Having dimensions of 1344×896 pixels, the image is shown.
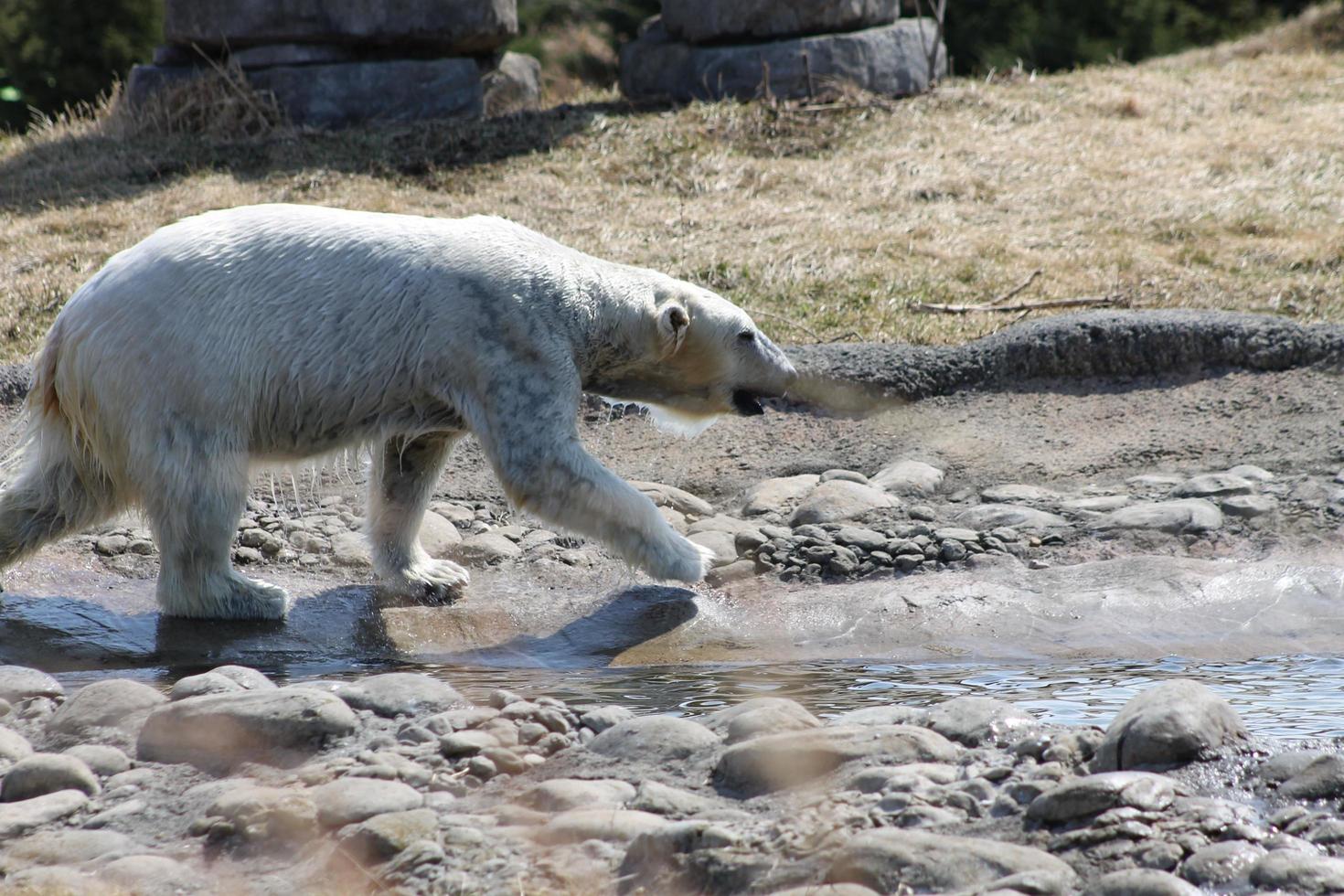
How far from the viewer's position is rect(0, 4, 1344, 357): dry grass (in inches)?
332

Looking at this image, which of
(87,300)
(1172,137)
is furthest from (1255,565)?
(1172,137)

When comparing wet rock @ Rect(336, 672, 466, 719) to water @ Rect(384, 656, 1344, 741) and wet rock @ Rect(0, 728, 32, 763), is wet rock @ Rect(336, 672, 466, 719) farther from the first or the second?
wet rock @ Rect(0, 728, 32, 763)

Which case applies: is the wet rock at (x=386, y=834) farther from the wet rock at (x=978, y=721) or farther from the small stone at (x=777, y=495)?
the small stone at (x=777, y=495)

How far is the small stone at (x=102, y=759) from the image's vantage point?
11.4ft

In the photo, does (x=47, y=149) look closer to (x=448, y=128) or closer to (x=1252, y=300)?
(x=448, y=128)

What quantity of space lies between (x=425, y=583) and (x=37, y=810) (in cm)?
230

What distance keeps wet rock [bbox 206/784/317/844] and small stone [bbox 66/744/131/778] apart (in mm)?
432

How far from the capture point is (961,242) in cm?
928

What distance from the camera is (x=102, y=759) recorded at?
3.48m

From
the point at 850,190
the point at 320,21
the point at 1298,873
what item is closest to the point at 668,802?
the point at 1298,873

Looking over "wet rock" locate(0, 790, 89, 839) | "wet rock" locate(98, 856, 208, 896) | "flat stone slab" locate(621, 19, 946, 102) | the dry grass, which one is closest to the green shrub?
the dry grass

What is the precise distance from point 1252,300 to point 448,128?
586 cm

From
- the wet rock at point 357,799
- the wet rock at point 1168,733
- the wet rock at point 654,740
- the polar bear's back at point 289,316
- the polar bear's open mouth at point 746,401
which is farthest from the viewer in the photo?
the polar bear's open mouth at point 746,401

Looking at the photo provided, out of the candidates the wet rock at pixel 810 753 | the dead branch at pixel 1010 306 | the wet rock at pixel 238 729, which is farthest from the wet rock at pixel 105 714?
the dead branch at pixel 1010 306
